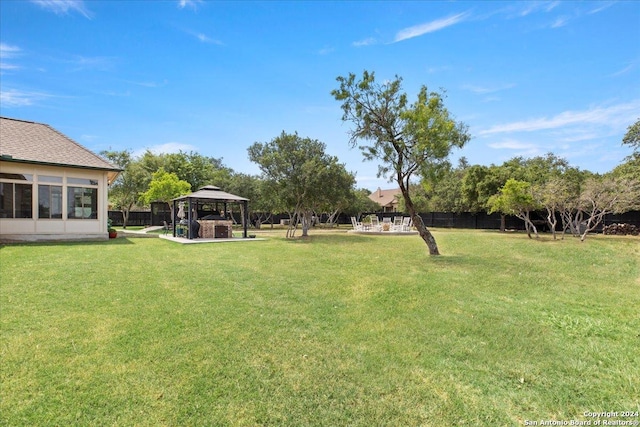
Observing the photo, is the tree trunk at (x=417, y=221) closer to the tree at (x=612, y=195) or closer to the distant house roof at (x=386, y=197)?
the tree at (x=612, y=195)

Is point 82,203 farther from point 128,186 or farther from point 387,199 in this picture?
point 387,199

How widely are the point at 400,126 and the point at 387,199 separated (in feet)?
130

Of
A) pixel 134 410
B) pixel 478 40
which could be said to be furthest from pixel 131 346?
pixel 478 40

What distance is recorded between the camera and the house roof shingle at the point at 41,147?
11.2 metres

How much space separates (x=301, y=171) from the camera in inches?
595

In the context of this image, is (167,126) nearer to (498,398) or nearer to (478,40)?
(478,40)

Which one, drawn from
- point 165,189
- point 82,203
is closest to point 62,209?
point 82,203

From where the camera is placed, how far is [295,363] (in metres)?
2.83

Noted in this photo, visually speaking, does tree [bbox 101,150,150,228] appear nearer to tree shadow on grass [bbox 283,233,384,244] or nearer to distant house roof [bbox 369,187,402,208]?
tree shadow on grass [bbox 283,233,384,244]

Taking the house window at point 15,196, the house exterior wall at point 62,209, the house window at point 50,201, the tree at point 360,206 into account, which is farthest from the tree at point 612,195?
the house window at point 15,196

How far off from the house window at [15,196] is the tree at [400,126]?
1084 cm

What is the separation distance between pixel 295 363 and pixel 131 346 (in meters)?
1.56

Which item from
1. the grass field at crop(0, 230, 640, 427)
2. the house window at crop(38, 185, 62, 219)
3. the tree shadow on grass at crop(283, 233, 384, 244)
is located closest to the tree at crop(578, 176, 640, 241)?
the tree shadow on grass at crop(283, 233, 384, 244)

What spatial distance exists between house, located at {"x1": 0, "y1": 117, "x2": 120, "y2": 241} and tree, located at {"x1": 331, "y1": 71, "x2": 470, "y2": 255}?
30.6 feet
